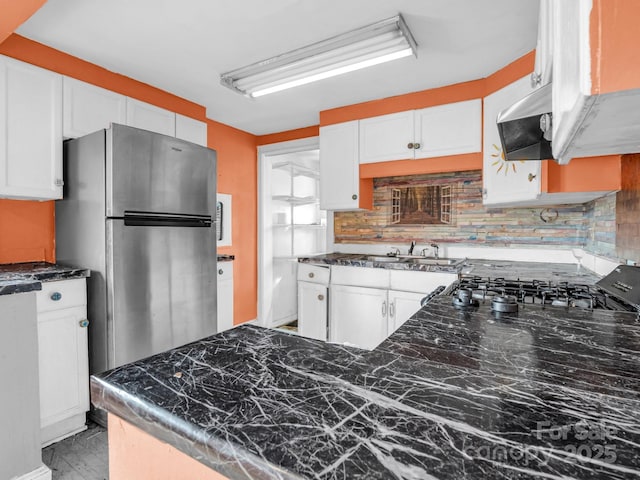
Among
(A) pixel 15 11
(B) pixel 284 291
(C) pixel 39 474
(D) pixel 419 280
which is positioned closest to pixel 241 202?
(B) pixel 284 291

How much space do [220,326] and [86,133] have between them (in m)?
1.90

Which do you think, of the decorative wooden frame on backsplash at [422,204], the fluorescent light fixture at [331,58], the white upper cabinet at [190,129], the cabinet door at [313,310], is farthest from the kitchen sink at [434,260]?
the white upper cabinet at [190,129]

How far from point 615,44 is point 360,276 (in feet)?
7.88

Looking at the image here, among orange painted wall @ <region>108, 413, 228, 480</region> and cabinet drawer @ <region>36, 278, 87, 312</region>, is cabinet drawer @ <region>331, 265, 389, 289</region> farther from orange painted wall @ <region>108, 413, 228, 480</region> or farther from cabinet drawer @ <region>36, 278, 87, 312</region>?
orange painted wall @ <region>108, 413, 228, 480</region>

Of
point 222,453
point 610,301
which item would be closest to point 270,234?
point 610,301

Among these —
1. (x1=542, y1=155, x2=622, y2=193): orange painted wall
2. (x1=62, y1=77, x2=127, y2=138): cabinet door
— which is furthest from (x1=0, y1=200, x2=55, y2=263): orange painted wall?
(x1=542, y1=155, x2=622, y2=193): orange painted wall

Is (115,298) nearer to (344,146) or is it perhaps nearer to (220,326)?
(220,326)

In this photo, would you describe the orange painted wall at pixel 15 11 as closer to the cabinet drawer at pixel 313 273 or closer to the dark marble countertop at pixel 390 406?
the dark marble countertop at pixel 390 406

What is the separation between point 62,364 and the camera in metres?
1.88

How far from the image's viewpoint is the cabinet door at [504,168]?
2.19m

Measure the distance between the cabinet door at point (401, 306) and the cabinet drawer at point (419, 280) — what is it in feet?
0.13

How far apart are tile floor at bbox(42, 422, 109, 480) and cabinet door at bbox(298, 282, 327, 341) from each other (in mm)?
1607

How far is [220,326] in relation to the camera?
10.4 feet

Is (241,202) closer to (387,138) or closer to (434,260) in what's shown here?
(387,138)
